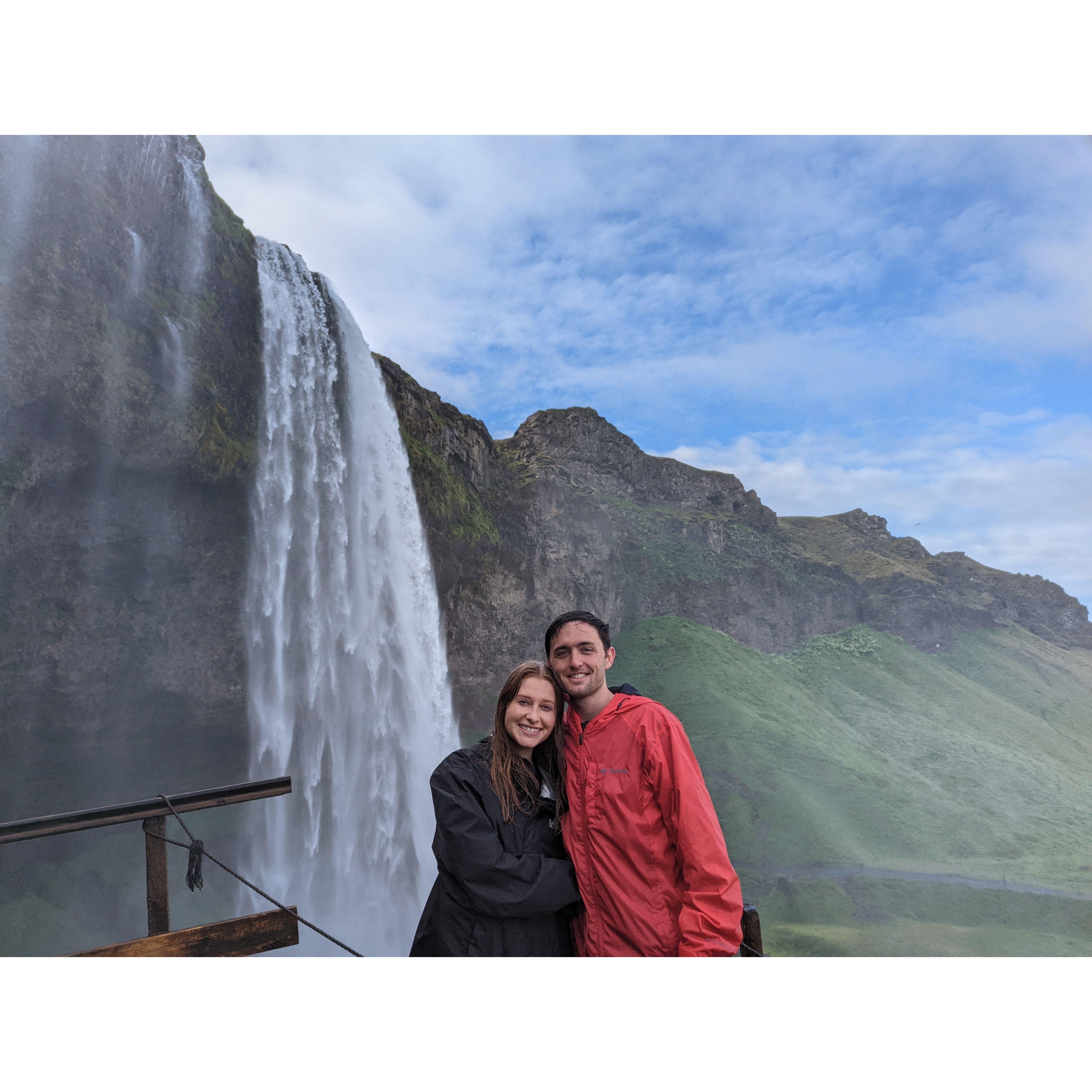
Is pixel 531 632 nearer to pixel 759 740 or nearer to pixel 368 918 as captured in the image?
pixel 759 740

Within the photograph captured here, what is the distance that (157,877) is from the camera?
335 centimetres

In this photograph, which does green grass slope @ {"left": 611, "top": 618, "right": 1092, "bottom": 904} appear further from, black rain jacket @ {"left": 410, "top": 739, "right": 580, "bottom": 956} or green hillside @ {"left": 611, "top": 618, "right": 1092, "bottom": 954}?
black rain jacket @ {"left": 410, "top": 739, "right": 580, "bottom": 956}

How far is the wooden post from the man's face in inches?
87.2

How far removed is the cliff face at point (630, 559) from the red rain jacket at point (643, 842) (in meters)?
18.8

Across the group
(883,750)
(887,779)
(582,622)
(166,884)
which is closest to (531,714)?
(582,622)

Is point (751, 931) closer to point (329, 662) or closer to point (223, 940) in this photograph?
point (223, 940)

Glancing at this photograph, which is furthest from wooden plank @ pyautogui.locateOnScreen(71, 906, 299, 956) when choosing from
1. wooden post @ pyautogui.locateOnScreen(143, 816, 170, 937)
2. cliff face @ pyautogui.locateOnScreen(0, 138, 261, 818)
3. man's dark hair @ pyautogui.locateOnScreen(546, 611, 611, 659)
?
cliff face @ pyautogui.locateOnScreen(0, 138, 261, 818)

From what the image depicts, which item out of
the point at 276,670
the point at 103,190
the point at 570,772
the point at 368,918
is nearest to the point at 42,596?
the point at 276,670

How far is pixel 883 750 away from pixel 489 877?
26466 mm

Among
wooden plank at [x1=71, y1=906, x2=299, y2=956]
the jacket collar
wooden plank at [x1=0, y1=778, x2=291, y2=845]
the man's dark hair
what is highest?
the man's dark hair

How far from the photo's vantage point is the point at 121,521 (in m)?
13.9

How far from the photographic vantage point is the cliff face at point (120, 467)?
12.5 metres

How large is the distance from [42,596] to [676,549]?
2591 centimetres

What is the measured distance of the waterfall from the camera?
14.9 metres
